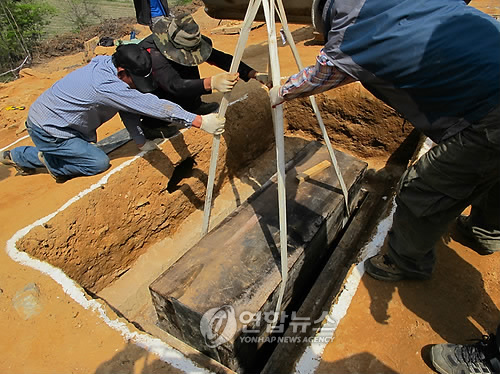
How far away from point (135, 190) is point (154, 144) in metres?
0.55

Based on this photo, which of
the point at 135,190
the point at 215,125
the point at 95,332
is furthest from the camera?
the point at 135,190

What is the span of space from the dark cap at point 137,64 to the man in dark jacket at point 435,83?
1488mm

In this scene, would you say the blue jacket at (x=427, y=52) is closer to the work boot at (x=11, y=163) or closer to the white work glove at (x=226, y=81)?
the white work glove at (x=226, y=81)

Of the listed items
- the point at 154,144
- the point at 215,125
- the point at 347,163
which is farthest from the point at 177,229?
the point at 347,163

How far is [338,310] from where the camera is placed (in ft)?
7.50

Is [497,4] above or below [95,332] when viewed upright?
above

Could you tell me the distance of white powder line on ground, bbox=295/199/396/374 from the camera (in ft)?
6.60

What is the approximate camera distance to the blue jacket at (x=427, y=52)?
1627mm

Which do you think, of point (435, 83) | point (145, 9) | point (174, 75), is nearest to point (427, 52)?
point (435, 83)

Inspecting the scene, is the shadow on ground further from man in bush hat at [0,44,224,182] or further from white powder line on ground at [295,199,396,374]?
man in bush hat at [0,44,224,182]

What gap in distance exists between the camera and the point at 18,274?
241 cm

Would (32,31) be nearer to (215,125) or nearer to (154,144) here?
(154,144)

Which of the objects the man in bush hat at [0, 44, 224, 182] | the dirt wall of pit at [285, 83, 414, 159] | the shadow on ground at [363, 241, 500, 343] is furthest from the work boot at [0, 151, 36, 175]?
the shadow on ground at [363, 241, 500, 343]

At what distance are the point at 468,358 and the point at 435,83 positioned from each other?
1.57 m
